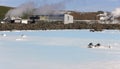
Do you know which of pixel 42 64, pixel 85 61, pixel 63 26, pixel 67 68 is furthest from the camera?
pixel 63 26

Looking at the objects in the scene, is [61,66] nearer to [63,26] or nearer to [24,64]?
[24,64]

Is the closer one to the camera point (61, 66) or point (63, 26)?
point (61, 66)

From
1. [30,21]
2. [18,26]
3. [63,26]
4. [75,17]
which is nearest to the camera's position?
[18,26]

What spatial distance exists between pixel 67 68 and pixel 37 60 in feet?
7.28

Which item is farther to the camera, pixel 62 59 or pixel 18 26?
pixel 18 26

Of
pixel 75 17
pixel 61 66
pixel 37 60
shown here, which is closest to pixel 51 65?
pixel 61 66

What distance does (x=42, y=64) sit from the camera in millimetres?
12375

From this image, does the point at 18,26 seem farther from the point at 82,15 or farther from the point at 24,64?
the point at 24,64

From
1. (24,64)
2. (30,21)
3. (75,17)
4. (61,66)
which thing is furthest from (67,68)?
(75,17)

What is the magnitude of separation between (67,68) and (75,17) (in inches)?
2617

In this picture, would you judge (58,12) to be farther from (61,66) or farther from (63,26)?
(61,66)

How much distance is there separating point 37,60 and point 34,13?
57.0 meters

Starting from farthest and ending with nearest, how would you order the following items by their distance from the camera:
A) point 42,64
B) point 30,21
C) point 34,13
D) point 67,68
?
point 34,13 → point 30,21 → point 42,64 → point 67,68

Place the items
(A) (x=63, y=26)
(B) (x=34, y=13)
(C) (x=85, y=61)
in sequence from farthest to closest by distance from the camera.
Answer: (B) (x=34, y=13)
(A) (x=63, y=26)
(C) (x=85, y=61)
